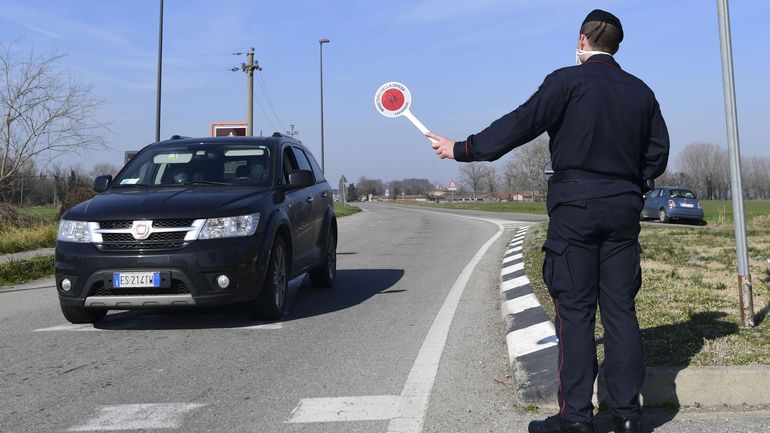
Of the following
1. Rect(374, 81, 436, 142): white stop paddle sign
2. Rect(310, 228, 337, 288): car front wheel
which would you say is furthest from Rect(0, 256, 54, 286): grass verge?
Rect(374, 81, 436, 142): white stop paddle sign

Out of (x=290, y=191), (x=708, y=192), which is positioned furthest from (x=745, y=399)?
(x=708, y=192)

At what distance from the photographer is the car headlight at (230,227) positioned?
5.83m

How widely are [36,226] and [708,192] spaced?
444 ft

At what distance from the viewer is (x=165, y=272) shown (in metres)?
5.69

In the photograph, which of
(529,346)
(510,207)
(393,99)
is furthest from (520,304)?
(510,207)

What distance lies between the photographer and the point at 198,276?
5.73 m

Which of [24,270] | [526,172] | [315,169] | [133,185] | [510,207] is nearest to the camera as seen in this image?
A: [133,185]

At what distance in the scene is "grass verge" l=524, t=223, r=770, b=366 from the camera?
4.27m

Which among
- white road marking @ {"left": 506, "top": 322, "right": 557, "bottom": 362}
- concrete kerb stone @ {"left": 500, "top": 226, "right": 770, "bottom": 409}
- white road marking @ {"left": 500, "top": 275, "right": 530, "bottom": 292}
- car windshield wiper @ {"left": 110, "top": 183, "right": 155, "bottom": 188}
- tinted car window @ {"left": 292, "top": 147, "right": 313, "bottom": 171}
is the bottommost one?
concrete kerb stone @ {"left": 500, "top": 226, "right": 770, "bottom": 409}

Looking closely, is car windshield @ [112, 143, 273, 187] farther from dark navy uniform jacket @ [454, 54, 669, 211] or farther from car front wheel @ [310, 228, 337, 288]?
dark navy uniform jacket @ [454, 54, 669, 211]

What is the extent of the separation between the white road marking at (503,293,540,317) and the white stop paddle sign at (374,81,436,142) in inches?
96.6

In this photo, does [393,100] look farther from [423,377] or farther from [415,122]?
[423,377]

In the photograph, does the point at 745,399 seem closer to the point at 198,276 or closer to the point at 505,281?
the point at 198,276

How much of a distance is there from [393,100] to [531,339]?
1951mm
